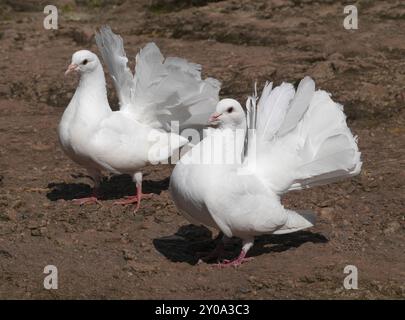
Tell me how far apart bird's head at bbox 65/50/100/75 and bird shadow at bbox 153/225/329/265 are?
6.11ft

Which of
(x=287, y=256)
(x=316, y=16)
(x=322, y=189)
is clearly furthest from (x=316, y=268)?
(x=316, y=16)

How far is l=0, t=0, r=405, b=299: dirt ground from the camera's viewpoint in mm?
7105

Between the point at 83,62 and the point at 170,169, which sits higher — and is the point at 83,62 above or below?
above

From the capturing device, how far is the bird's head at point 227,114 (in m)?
7.13

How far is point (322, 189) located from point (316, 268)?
179 cm

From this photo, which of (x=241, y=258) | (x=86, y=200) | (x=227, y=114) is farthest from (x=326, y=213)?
(x=86, y=200)

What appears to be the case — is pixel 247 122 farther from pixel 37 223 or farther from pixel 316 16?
pixel 316 16

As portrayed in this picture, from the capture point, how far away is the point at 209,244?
7867mm

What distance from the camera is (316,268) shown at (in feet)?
23.5

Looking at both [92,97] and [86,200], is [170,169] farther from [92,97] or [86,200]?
[92,97]

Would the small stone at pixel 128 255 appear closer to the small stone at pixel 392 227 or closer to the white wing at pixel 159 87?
the white wing at pixel 159 87

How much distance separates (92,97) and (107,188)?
1.17 metres

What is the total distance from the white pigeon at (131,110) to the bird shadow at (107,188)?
0.91 ft

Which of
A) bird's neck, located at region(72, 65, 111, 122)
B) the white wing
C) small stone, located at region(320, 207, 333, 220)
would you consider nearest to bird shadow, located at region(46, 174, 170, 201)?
the white wing
